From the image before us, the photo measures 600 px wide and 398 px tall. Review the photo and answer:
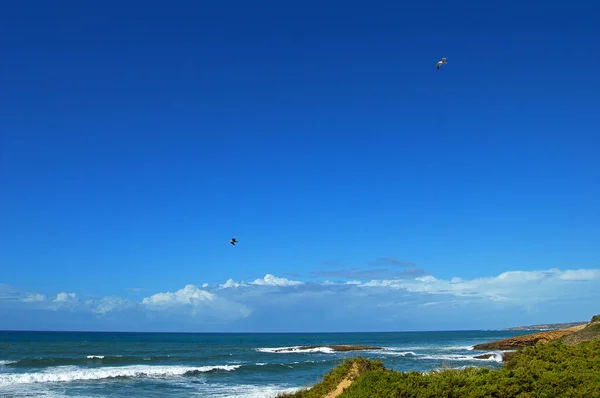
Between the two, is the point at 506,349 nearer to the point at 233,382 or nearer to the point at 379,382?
the point at 233,382

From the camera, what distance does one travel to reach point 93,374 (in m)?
42.0

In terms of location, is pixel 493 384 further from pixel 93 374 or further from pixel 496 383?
pixel 93 374

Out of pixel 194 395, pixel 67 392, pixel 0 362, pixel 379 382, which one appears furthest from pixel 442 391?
pixel 0 362

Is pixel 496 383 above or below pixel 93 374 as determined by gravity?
above

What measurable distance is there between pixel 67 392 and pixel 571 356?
30.2m

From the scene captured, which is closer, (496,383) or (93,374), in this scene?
(496,383)

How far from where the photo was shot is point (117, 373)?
42750 millimetres

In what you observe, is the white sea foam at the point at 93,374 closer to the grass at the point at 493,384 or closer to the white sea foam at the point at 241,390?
the white sea foam at the point at 241,390

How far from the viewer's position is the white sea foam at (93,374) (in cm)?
3859

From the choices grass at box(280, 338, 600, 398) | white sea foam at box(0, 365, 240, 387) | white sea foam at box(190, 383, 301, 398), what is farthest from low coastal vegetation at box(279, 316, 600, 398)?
white sea foam at box(0, 365, 240, 387)

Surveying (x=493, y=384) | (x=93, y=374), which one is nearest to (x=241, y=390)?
(x=93, y=374)

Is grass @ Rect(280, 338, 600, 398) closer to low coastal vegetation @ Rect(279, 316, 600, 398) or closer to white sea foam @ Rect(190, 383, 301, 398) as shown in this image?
low coastal vegetation @ Rect(279, 316, 600, 398)

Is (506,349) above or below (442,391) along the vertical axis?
below

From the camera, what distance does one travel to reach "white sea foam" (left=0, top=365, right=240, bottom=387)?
127 feet
